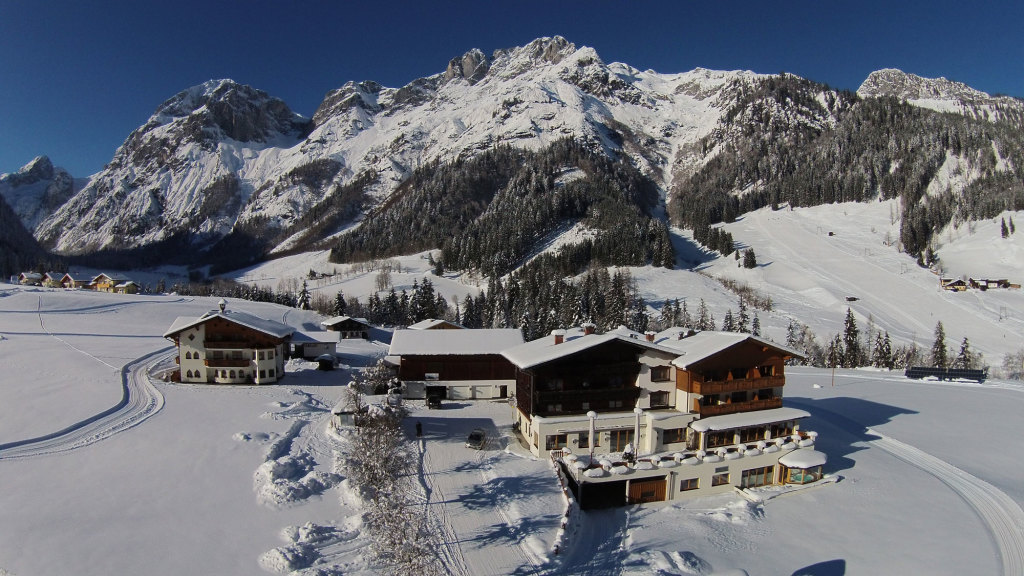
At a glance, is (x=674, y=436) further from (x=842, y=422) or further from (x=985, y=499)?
(x=842, y=422)

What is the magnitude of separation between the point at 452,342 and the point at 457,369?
2.57m

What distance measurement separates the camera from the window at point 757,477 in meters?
30.3

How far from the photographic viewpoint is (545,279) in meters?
120

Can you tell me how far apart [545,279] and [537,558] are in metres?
101

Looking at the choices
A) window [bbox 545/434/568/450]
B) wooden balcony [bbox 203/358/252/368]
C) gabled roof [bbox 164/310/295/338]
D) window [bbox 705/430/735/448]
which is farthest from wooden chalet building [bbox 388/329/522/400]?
window [bbox 705/430/735/448]

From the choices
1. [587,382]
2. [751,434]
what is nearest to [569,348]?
[587,382]

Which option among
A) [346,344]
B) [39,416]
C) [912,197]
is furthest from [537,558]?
[912,197]

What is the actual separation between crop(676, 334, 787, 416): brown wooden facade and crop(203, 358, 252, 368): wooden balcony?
1437 inches

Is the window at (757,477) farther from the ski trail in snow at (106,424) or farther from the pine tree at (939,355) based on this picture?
the pine tree at (939,355)

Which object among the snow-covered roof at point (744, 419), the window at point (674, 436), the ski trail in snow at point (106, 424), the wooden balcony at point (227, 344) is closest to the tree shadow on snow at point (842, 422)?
the snow-covered roof at point (744, 419)

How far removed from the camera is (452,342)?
45719 millimetres

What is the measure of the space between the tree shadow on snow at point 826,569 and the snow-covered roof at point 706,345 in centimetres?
1201

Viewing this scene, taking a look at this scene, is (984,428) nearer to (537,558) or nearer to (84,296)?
(537,558)

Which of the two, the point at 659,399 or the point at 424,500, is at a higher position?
the point at 659,399
